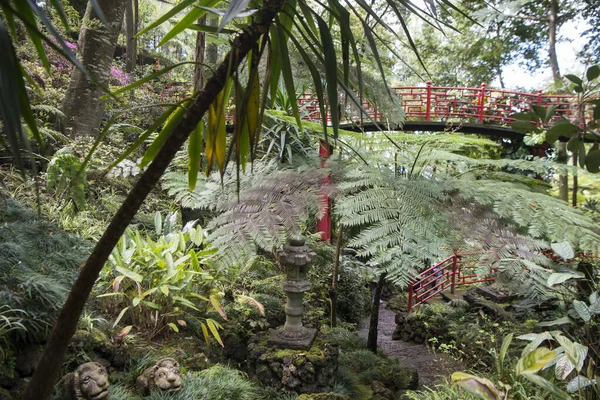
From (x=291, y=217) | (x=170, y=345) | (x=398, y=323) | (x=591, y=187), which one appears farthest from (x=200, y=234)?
(x=591, y=187)

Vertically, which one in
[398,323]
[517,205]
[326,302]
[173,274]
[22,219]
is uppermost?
[517,205]

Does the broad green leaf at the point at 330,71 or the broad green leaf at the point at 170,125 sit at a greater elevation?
the broad green leaf at the point at 330,71

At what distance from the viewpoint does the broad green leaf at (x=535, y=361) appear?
1723mm

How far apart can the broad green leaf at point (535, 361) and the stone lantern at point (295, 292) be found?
1.37 m

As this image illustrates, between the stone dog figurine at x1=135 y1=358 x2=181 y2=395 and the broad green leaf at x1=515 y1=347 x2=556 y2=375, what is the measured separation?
1.53 metres

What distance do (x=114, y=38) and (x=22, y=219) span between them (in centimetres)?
245

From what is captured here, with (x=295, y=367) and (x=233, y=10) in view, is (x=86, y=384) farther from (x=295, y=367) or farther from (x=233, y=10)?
(x=233, y=10)

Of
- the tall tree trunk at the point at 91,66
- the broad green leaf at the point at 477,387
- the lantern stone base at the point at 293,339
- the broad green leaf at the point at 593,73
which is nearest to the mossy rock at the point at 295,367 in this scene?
the lantern stone base at the point at 293,339

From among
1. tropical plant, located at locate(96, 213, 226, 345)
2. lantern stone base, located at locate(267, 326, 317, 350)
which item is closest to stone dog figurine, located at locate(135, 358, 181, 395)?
tropical plant, located at locate(96, 213, 226, 345)

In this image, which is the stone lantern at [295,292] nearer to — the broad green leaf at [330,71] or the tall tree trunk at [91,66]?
the broad green leaf at [330,71]

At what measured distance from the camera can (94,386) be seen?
1917mm

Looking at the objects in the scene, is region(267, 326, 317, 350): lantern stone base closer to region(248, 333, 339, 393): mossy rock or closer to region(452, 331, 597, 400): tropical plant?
region(248, 333, 339, 393): mossy rock

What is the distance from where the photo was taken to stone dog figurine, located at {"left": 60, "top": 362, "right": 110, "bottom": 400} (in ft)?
6.27

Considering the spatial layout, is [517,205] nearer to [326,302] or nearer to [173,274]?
[173,274]
